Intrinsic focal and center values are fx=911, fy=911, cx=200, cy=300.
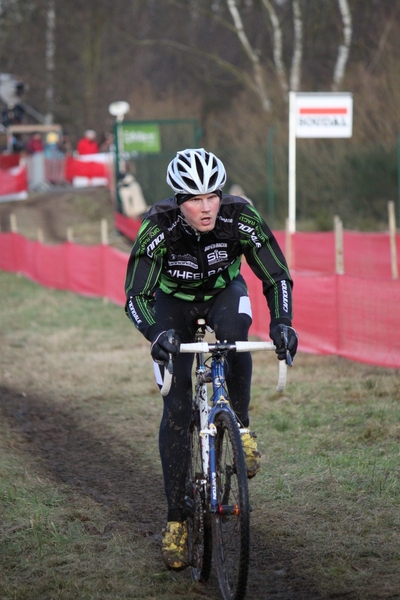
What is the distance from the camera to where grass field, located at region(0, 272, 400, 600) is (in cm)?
454

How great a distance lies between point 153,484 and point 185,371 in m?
1.96

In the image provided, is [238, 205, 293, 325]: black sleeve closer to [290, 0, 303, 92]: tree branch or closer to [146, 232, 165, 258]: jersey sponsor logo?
[146, 232, 165, 258]: jersey sponsor logo

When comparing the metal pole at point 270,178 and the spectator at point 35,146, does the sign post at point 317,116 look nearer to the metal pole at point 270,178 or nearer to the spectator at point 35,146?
the metal pole at point 270,178

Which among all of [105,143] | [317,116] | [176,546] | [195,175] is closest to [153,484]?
[176,546]

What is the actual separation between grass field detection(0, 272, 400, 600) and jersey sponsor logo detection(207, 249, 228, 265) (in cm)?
160

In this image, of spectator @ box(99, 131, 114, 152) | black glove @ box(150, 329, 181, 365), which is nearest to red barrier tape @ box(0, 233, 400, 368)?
black glove @ box(150, 329, 181, 365)

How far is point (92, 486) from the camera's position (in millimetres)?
6344

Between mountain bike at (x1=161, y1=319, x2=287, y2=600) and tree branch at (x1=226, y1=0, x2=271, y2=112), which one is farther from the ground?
tree branch at (x1=226, y1=0, x2=271, y2=112)

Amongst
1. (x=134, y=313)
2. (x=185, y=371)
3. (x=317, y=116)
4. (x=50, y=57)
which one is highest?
(x=50, y=57)

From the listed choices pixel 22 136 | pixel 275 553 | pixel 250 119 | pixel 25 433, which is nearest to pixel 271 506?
pixel 275 553

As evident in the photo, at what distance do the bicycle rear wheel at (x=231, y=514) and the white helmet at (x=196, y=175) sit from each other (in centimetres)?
110

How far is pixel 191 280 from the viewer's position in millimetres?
4684

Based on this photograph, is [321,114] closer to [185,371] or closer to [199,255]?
[199,255]

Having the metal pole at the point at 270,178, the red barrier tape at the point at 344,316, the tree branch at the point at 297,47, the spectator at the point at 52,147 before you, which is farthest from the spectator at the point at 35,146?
the red barrier tape at the point at 344,316
